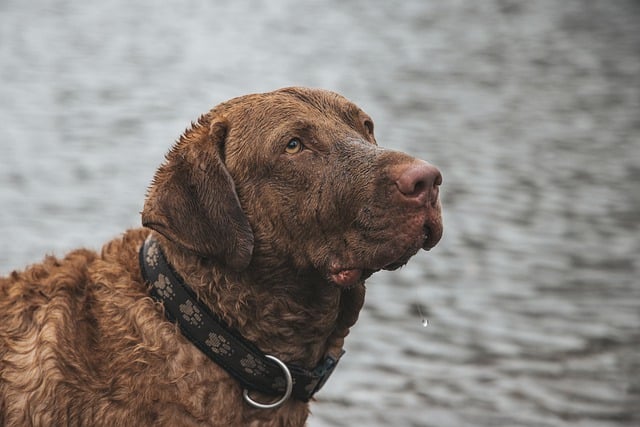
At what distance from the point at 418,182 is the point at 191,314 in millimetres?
961

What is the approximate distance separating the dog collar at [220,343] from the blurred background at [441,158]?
84.3 inches

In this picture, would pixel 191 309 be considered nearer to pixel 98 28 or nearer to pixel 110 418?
pixel 110 418

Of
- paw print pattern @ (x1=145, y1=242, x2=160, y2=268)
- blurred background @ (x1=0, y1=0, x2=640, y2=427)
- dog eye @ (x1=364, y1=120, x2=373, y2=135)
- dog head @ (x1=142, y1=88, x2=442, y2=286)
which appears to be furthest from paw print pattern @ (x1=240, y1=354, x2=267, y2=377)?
blurred background @ (x1=0, y1=0, x2=640, y2=427)

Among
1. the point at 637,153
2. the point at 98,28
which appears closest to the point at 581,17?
the point at 98,28

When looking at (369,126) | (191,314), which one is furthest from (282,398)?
(369,126)

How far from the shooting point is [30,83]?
1516 cm

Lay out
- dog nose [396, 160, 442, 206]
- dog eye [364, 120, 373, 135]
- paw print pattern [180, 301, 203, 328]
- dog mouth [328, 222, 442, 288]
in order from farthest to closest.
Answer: dog eye [364, 120, 373, 135], paw print pattern [180, 301, 203, 328], dog mouth [328, 222, 442, 288], dog nose [396, 160, 442, 206]

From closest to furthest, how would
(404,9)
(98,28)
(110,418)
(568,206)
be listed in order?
(110,418), (568,206), (98,28), (404,9)

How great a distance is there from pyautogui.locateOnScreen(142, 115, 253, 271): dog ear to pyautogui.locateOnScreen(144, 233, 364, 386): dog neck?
0.09 meters

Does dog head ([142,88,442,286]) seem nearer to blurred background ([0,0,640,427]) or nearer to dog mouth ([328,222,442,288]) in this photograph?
dog mouth ([328,222,442,288])

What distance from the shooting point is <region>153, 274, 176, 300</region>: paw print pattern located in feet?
12.9

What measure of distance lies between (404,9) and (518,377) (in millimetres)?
20239

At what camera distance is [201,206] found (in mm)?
3920

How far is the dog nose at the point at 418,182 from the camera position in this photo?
12.1 ft
